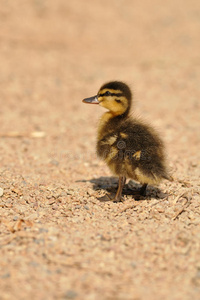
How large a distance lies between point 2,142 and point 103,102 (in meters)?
2.43

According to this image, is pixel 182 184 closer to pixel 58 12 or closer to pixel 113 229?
pixel 113 229

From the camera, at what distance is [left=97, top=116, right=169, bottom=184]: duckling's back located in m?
3.90

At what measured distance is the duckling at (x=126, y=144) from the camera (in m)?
3.91

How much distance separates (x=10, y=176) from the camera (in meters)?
4.71

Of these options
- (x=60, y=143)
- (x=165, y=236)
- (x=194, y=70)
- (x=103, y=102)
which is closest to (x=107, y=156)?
(x=103, y=102)

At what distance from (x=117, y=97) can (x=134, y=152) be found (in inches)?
31.2

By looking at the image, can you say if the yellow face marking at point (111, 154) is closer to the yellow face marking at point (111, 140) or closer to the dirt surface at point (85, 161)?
the yellow face marking at point (111, 140)

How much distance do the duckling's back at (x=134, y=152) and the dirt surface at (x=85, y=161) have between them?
342 mm

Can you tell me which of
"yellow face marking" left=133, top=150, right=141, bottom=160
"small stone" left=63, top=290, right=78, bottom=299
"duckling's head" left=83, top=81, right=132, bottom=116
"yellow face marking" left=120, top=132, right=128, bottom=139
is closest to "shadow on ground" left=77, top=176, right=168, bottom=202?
"yellow face marking" left=133, top=150, right=141, bottom=160

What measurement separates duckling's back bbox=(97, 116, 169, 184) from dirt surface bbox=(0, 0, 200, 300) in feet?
1.12

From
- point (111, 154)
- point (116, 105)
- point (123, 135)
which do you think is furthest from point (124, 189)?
point (116, 105)

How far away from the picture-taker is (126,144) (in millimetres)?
3973

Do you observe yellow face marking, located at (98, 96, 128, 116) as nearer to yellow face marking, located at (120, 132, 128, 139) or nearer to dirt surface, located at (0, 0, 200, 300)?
yellow face marking, located at (120, 132, 128, 139)

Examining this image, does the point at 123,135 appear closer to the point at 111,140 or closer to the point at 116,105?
the point at 111,140
